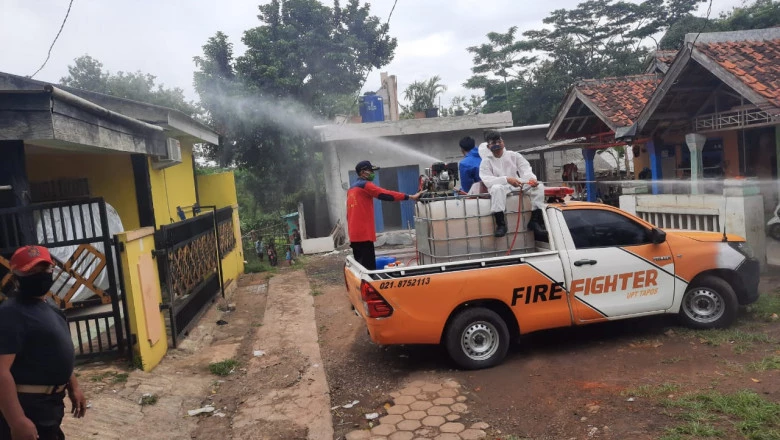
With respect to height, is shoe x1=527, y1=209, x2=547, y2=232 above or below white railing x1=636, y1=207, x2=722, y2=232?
above

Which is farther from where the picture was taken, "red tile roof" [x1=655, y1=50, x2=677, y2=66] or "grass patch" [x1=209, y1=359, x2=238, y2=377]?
"red tile roof" [x1=655, y1=50, x2=677, y2=66]

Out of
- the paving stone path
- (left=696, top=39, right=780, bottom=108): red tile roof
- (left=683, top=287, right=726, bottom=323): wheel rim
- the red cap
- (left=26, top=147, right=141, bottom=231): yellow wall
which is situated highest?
(left=696, top=39, right=780, bottom=108): red tile roof

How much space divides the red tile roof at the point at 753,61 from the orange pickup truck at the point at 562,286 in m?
3.28

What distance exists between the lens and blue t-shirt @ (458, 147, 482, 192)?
6652 millimetres

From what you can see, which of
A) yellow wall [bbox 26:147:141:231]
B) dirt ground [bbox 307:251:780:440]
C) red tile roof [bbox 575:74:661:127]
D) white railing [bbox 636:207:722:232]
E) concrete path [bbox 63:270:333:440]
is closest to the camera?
dirt ground [bbox 307:251:780:440]

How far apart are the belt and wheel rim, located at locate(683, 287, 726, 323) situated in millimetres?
5967

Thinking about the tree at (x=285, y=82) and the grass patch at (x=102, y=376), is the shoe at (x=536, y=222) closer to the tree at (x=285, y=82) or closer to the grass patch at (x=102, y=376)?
the grass patch at (x=102, y=376)

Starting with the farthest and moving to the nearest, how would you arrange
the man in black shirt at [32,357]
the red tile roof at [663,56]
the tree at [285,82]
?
1. the tree at [285,82]
2. the red tile roof at [663,56]
3. the man in black shirt at [32,357]

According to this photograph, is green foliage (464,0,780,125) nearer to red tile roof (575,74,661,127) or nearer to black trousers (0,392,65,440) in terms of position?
red tile roof (575,74,661,127)

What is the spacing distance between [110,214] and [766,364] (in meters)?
8.51

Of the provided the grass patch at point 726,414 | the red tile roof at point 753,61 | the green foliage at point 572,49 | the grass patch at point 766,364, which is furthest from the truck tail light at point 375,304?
the green foliage at point 572,49

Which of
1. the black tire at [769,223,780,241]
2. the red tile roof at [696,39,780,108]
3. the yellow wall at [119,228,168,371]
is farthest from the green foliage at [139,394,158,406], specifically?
the black tire at [769,223,780,241]

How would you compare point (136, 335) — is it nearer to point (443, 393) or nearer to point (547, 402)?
point (443, 393)

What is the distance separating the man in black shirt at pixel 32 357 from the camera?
262 cm
